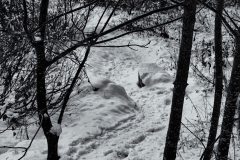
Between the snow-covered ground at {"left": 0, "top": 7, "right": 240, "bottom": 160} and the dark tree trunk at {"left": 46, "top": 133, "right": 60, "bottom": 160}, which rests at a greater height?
the snow-covered ground at {"left": 0, "top": 7, "right": 240, "bottom": 160}

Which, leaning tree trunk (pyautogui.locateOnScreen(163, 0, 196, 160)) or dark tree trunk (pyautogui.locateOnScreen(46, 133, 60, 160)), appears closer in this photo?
leaning tree trunk (pyautogui.locateOnScreen(163, 0, 196, 160))

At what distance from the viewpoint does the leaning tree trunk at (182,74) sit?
222 centimetres

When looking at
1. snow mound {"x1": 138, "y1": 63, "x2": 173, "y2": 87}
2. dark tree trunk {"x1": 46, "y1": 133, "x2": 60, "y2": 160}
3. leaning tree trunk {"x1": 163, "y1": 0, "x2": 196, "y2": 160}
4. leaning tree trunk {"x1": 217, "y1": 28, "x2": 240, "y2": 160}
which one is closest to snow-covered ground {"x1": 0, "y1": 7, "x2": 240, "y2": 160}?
snow mound {"x1": 138, "y1": 63, "x2": 173, "y2": 87}

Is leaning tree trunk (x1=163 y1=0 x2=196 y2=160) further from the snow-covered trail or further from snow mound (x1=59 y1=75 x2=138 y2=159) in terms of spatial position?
snow mound (x1=59 y1=75 x2=138 y2=159)

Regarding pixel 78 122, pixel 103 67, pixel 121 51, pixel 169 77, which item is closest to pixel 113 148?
pixel 78 122

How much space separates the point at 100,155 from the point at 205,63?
16.5ft

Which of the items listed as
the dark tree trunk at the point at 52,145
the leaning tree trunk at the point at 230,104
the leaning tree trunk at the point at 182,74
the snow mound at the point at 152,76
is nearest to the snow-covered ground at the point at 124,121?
the snow mound at the point at 152,76

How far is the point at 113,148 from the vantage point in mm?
4371

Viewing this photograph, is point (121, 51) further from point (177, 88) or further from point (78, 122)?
point (177, 88)

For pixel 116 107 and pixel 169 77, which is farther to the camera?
pixel 169 77

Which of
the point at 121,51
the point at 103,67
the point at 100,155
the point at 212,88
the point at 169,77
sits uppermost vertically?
the point at 121,51

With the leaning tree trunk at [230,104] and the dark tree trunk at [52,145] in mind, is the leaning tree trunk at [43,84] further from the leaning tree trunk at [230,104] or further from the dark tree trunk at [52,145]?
the leaning tree trunk at [230,104]

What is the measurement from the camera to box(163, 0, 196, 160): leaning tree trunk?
7.29ft

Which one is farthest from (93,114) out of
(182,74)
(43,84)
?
(182,74)
